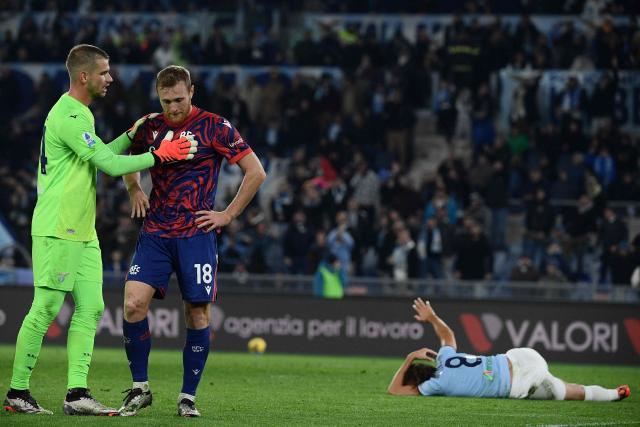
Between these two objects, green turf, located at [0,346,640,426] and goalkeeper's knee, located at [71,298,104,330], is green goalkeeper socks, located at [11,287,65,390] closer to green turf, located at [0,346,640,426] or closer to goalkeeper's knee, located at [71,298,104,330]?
goalkeeper's knee, located at [71,298,104,330]

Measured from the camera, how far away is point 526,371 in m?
11.2

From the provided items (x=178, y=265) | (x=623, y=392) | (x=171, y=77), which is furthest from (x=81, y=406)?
(x=623, y=392)

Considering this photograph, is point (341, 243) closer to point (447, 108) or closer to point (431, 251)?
point (431, 251)

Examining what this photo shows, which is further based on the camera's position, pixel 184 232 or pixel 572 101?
pixel 572 101

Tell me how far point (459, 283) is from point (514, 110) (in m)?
7.25

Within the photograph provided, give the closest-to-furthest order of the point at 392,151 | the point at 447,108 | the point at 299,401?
the point at 299,401, the point at 392,151, the point at 447,108

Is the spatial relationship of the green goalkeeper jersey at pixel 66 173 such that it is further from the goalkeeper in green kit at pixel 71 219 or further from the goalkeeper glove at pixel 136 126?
the goalkeeper glove at pixel 136 126

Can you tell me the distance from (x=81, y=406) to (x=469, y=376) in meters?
3.97

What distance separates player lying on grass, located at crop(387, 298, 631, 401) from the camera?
11188 mm

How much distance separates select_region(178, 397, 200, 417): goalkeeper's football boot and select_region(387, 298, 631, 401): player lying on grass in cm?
289

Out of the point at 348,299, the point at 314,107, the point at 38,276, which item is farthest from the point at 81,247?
the point at 314,107

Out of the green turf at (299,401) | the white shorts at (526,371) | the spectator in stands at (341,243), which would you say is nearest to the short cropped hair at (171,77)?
the green turf at (299,401)

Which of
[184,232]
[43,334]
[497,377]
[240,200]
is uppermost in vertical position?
[240,200]

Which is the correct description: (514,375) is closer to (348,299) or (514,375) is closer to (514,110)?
(348,299)
